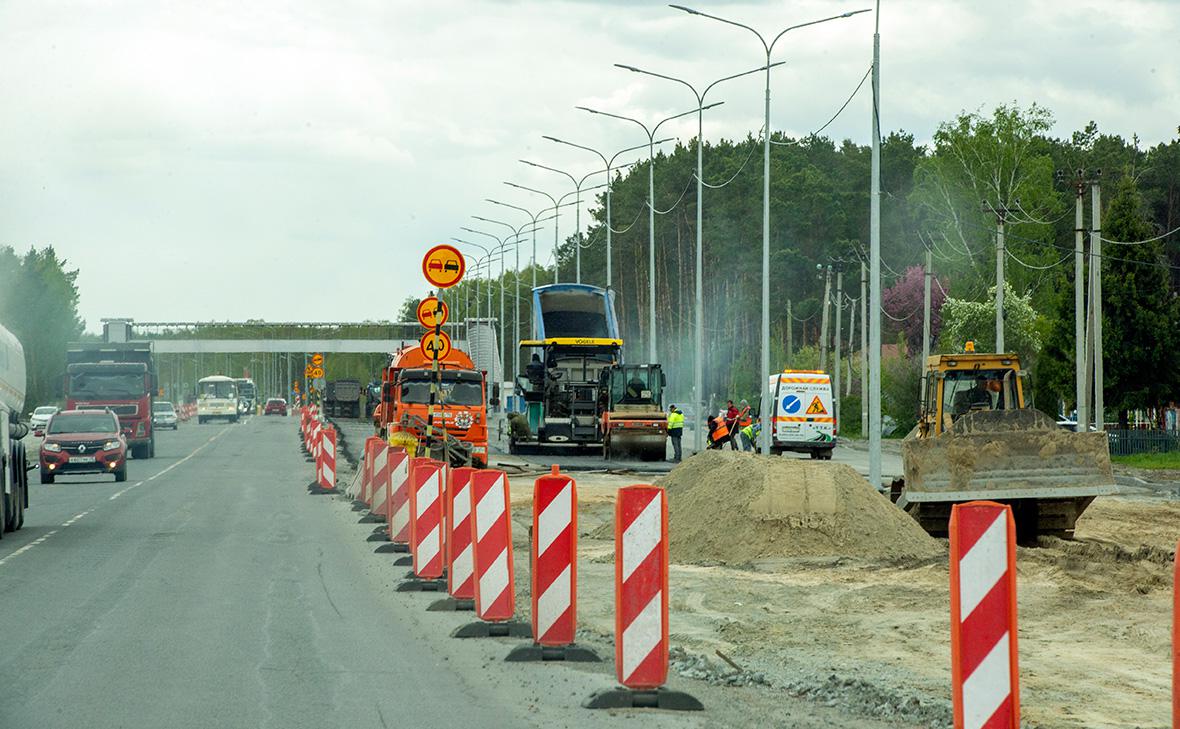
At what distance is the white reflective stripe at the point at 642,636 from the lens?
30.7ft

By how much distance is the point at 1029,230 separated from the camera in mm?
79312

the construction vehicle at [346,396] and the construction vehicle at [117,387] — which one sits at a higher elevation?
the construction vehicle at [117,387]

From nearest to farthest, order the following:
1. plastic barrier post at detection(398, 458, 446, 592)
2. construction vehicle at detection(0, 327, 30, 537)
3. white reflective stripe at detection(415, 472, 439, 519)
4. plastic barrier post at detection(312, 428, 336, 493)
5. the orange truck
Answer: plastic barrier post at detection(398, 458, 446, 592)
white reflective stripe at detection(415, 472, 439, 519)
construction vehicle at detection(0, 327, 30, 537)
plastic barrier post at detection(312, 428, 336, 493)
the orange truck

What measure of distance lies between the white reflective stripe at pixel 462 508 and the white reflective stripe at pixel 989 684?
6812 mm

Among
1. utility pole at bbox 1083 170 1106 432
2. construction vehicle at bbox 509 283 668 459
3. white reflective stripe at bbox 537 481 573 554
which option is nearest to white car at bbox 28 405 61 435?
construction vehicle at bbox 509 283 668 459

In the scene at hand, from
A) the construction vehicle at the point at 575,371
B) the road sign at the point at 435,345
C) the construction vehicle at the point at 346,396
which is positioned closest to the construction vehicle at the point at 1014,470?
the road sign at the point at 435,345

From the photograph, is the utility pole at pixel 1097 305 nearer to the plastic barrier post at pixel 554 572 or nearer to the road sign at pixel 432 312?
the road sign at pixel 432 312

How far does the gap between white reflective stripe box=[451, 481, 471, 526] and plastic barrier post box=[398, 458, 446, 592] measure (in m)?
1.95

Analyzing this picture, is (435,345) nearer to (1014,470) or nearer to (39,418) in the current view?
(1014,470)

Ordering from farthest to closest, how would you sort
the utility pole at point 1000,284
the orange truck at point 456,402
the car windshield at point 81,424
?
the utility pole at point 1000,284
the orange truck at point 456,402
the car windshield at point 81,424

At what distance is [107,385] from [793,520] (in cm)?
3388

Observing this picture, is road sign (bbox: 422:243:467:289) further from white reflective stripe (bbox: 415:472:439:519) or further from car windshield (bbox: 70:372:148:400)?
car windshield (bbox: 70:372:148:400)

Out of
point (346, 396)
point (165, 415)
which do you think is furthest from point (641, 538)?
point (346, 396)

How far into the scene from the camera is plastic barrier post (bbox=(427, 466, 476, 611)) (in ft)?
44.0
